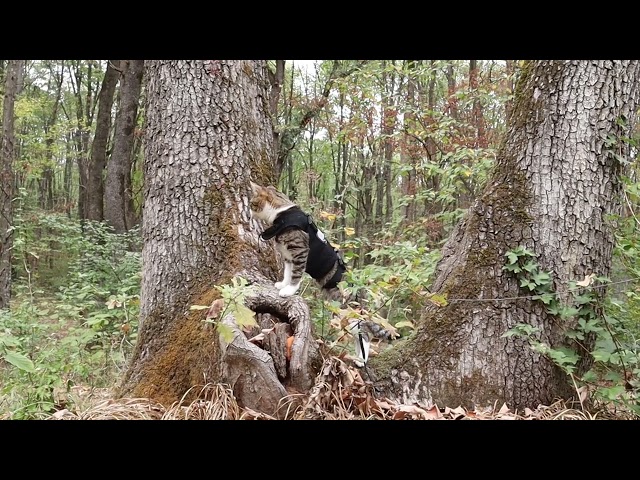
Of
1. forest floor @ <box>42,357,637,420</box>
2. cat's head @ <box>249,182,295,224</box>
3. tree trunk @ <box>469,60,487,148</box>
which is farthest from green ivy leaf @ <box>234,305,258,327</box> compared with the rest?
tree trunk @ <box>469,60,487,148</box>

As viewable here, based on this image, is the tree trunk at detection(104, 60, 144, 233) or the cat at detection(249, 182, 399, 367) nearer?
the cat at detection(249, 182, 399, 367)

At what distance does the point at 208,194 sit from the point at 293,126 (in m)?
5.29

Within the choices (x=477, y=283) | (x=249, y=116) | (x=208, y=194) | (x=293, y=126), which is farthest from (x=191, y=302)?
(x=293, y=126)

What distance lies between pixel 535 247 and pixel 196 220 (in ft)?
7.64

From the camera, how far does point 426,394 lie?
292 cm

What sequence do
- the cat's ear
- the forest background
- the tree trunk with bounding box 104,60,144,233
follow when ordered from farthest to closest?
the tree trunk with bounding box 104,60,144,233 < the cat's ear < the forest background

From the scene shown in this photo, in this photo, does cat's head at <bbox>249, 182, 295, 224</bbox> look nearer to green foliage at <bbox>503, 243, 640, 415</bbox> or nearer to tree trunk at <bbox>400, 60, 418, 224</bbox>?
green foliage at <bbox>503, 243, 640, 415</bbox>

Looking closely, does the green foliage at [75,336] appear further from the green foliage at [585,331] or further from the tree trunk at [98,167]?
the green foliage at [585,331]

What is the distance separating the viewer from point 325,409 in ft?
8.19

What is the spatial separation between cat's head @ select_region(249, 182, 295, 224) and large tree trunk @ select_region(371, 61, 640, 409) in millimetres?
1415

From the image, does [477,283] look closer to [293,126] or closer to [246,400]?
[246,400]

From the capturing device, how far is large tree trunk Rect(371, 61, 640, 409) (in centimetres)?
289

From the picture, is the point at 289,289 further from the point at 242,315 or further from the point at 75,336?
the point at 75,336

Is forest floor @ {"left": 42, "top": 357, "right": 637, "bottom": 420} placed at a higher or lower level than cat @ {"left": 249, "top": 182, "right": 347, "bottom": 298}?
lower
